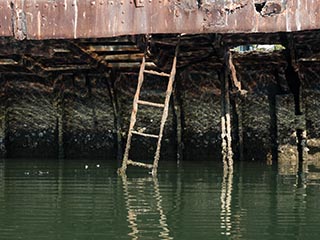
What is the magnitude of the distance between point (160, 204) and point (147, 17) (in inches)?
173

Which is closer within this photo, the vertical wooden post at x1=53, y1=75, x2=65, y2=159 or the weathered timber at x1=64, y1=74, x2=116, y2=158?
the weathered timber at x1=64, y1=74, x2=116, y2=158

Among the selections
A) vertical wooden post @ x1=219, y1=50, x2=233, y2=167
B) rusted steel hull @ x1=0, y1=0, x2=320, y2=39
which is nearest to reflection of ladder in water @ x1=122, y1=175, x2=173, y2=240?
vertical wooden post @ x1=219, y1=50, x2=233, y2=167

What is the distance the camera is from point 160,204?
29.8 feet

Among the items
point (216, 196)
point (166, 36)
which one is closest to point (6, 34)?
point (166, 36)

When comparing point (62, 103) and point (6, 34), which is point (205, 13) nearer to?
point (6, 34)

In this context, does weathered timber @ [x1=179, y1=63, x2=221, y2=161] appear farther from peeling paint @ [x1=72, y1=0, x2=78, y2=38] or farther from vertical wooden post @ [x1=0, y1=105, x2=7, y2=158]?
vertical wooden post @ [x1=0, y1=105, x2=7, y2=158]

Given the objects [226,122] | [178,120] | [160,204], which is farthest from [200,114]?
[160,204]

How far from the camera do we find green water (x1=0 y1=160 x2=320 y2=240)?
288 inches

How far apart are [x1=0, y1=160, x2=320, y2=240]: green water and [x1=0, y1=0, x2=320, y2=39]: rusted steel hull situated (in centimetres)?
270

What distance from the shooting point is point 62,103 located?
16.6 metres

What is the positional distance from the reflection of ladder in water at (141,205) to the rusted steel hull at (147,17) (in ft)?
9.30

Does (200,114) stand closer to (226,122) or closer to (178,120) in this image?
(178,120)

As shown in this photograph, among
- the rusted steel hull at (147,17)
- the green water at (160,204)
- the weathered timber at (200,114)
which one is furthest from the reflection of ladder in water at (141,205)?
the weathered timber at (200,114)

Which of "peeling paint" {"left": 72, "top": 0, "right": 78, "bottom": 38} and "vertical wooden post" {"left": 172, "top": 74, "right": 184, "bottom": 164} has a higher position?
"peeling paint" {"left": 72, "top": 0, "right": 78, "bottom": 38}
